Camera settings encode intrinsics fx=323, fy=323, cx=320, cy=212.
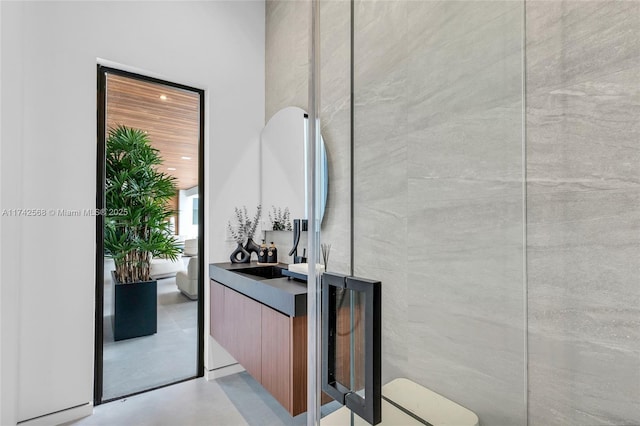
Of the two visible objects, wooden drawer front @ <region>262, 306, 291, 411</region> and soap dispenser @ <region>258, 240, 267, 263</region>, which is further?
soap dispenser @ <region>258, 240, 267, 263</region>

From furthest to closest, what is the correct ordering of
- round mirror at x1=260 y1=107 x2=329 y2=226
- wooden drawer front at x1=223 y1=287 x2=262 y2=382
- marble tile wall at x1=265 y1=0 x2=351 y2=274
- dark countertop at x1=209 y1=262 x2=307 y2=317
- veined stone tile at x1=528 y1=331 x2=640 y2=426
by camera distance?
round mirror at x1=260 y1=107 x2=329 y2=226
wooden drawer front at x1=223 y1=287 x2=262 y2=382
dark countertop at x1=209 y1=262 x2=307 y2=317
marble tile wall at x1=265 y1=0 x2=351 y2=274
veined stone tile at x1=528 y1=331 x2=640 y2=426

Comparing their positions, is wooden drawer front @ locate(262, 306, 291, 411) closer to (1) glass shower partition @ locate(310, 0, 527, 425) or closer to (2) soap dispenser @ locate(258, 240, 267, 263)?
(2) soap dispenser @ locate(258, 240, 267, 263)

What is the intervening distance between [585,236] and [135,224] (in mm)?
2446

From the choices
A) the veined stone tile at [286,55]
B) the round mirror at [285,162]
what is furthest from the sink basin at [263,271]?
the veined stone tile at [286,55]

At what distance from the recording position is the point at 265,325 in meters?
1.73

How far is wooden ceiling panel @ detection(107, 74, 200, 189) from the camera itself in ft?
7.22

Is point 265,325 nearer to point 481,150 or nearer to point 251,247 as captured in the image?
point 251,247

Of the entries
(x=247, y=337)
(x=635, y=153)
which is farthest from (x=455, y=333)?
(x=247, y=337)

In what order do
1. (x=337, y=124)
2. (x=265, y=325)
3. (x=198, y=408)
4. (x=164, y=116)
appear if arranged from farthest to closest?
Result: (x=164, y=116), (x=198, y=408), (x=265, y=325), (x=337, y=124)

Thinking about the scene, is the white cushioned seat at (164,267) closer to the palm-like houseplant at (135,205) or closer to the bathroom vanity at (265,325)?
the palm-like houseplant at (135,205)

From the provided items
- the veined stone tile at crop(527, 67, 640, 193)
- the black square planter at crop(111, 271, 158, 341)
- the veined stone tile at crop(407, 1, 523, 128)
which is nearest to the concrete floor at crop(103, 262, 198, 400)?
the black square planter at crop(111, 271, 158, 341)

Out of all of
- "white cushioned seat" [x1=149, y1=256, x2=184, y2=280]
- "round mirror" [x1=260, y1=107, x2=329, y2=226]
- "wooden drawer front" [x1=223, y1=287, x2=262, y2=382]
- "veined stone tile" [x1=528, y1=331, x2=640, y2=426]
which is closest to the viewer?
Answer: "veined stone tile" [x1=528, y1=331, x2=640, y2=426]

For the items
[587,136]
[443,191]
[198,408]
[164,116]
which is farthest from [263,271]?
[587,136]

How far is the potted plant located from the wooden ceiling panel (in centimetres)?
6
